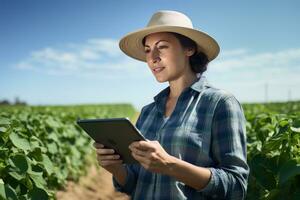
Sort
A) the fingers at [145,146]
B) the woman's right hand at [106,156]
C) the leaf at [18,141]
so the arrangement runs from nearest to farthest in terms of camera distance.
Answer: the fingers at [145,146], the woman's right hand at [106,156], the leaf at [18,141]

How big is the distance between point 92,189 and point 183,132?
253 inches

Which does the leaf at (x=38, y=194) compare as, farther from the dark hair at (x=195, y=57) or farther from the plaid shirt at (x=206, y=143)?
the dark hair at (x=195, y=57)

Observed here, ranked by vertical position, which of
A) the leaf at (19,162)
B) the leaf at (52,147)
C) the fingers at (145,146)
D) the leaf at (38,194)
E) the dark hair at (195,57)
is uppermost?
the dark hair at (195,57)

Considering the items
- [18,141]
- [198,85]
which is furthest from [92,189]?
[198,85]

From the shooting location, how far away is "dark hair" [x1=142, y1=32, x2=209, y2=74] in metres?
2.83

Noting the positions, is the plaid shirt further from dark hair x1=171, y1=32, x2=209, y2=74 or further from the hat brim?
the hat brim

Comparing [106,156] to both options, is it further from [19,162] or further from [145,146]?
[19,162]

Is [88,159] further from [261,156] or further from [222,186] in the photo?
[222,186]

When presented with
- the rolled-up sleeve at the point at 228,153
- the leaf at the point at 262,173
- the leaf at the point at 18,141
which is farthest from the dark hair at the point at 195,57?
the leaf at the point at 18,141

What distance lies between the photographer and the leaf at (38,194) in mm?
2982

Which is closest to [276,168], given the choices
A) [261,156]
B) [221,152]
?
[261,156]

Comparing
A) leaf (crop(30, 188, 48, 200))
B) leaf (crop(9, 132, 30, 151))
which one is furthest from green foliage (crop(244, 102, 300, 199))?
leaf (crop(9, 132, 30, 151))

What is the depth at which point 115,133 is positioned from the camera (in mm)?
2416

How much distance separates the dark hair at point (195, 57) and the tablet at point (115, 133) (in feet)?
2.08
